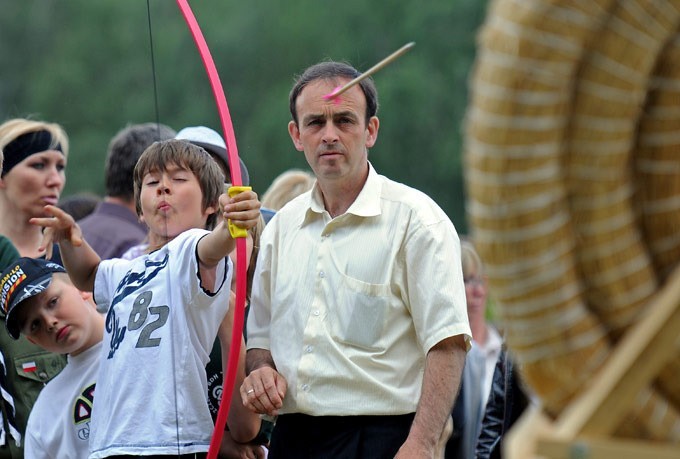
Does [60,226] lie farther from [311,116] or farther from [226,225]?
[311,116]

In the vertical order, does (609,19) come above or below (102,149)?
above

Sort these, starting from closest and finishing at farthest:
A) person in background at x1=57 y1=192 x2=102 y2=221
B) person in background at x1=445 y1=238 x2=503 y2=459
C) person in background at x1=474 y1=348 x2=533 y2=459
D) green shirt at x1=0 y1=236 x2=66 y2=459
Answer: person in background at x1=474 y1=348 x2=533 y2=459
green shirt at x1=0 y1=236 x2=66 y2=459
person in background at x1=445 y1=238 x2=503 y2=459
person in background at x1=57 y1=192 x2=102 y2=221

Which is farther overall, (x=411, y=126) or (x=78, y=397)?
(x=411, y=126)

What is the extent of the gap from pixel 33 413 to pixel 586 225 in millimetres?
3249

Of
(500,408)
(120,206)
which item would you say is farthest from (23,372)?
(500,408)

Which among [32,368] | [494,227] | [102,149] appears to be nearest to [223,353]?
[32,368]

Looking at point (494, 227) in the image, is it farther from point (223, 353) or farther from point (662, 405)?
point (223, 353)

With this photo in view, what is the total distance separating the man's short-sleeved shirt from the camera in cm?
390

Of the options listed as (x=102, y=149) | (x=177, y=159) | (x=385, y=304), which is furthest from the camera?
(x=102, y=149)

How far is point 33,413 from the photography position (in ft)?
15.8

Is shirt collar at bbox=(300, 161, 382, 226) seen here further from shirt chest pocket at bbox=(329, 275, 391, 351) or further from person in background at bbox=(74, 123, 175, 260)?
person in background at bbox=(74, 123, 175, 260)

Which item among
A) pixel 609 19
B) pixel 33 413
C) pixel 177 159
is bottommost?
pixel 33 413

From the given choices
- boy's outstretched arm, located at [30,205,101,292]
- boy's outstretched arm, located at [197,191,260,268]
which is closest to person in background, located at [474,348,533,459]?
boy's outstretched arm, located at [197,191,260,268]

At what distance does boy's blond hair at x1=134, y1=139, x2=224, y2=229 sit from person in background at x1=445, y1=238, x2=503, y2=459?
2.14 meters
